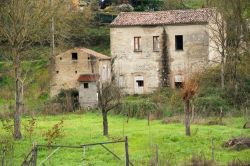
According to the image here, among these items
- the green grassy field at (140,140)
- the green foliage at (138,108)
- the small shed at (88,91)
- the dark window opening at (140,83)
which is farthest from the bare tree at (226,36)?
the small shed at (88,91)

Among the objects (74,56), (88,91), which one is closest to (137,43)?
(74,56)

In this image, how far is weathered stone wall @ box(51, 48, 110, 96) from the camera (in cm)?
4328

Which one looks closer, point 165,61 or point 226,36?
point 226,36

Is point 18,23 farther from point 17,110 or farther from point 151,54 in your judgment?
point 151,54

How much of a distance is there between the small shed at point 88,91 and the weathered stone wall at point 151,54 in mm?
2912

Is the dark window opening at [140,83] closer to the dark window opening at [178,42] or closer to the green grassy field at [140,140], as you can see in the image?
the dark window opening at [178,42]

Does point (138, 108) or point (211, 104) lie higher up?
point (211, 104)

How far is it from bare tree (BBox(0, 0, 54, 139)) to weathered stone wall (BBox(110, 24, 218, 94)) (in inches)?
616

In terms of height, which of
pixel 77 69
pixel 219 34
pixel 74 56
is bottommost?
pixel 77 69

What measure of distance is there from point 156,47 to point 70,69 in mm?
6714

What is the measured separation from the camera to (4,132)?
101 feet

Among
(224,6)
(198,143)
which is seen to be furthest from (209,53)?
(198,143)

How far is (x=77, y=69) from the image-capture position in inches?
1715

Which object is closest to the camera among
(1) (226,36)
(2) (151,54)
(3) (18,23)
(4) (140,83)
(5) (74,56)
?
(3) (18,23)
